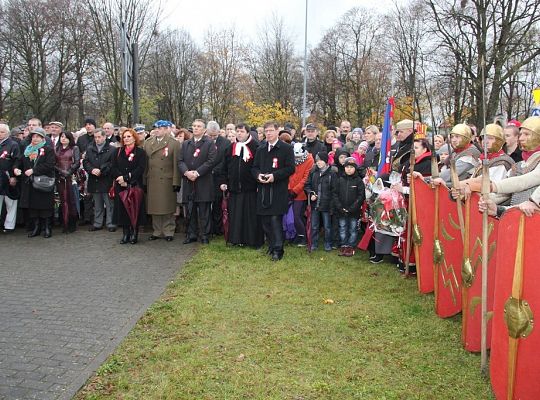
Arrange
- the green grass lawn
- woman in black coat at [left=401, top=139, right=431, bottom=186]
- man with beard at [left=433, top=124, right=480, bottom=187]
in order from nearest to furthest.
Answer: the green grass lawn → man with beard at [left=433, top=124, right=480, bottom=187] → woman in black coat at [left=401, top=139, right=431, bottom=186]

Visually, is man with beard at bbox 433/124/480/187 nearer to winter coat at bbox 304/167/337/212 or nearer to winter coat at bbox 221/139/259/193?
winter coat at bbox 304/167/337/212

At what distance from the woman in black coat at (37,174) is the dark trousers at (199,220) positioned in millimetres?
2658

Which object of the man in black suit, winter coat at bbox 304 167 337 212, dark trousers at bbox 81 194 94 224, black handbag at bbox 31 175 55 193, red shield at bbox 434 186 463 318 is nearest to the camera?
red shield at bbox 434 186 463 318

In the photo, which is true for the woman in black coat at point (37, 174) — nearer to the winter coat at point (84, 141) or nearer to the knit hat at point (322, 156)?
the winter coat at point (84, 141)

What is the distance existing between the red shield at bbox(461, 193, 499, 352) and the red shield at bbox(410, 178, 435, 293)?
124cm

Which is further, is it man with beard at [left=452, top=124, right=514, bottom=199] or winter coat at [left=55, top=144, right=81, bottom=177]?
winter coat at [left=55, top=144, right=81, bottom=177]

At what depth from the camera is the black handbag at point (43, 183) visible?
8.80 metres

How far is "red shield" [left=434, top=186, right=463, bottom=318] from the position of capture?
465 centimetres

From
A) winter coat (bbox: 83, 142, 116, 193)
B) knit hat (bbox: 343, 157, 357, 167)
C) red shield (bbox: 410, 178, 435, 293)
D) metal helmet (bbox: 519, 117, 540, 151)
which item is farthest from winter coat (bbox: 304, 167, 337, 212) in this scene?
metal helmet (bbox: 519, 117, 540, 151)

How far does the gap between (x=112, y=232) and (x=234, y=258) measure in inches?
122

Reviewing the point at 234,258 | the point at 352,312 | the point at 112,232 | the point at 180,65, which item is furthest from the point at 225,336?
the point at 180,65

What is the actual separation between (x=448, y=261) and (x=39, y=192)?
7328 mm

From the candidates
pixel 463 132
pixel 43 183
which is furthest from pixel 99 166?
pixel 463 132

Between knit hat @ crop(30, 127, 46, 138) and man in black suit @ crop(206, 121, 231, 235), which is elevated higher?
knit hat @ crop(30, 127, 46, 138)
